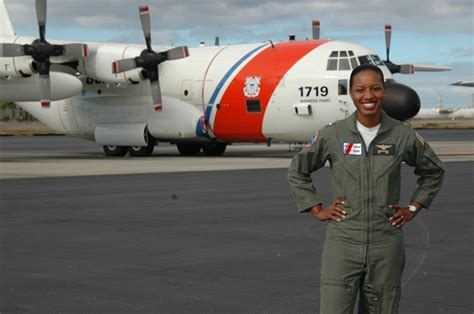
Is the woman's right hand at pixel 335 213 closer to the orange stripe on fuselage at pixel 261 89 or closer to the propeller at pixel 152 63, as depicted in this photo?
the orange stripe on fuselage at pixel 261 89

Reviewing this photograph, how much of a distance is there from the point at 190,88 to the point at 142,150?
3.44 meters

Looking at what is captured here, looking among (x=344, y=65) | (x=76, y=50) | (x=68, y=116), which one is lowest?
(x=68, y=116)

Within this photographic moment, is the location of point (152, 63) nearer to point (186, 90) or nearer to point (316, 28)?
point (186, 90)

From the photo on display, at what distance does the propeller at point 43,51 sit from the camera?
3002cm

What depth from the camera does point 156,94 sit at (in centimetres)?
3148

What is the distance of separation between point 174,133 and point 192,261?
2283cm

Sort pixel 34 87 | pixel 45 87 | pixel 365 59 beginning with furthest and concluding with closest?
1. pixel 34 87
2. pixel 45 87
3. pixel 365 59

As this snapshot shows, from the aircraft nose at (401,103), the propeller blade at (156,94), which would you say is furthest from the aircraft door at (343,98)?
the propeller blade at (156,94)

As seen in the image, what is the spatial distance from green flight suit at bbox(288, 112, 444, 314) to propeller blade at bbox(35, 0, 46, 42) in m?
27.8

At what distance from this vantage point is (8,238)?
11641mm

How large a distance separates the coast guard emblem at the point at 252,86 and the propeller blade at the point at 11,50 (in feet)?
26.2

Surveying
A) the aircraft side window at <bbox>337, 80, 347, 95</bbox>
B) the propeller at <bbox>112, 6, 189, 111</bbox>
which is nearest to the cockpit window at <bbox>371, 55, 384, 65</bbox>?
the aircraft side window at <bbox>337, 80, 347, 95</bbox>

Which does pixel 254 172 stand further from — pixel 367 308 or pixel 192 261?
pixel 367 308

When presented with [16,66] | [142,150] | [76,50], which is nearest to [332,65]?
[142,150]
